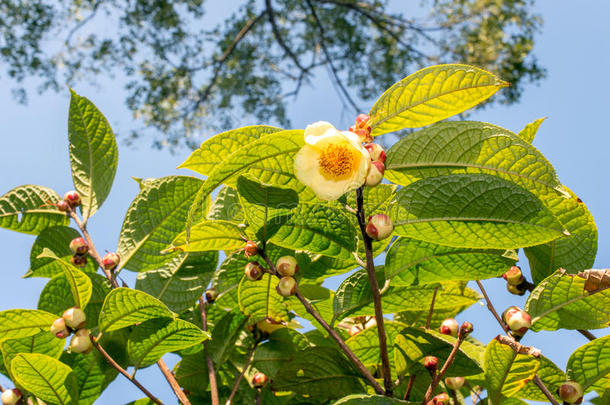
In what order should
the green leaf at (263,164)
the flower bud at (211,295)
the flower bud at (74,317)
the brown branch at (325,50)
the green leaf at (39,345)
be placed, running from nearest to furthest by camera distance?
the green leaf at (263,164)
the flower bud at (74,317)
the green leaf at (39,345)
the flower bud at (211,295)
the brown branch at (325,50)

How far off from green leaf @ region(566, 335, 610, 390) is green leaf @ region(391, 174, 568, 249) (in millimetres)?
257

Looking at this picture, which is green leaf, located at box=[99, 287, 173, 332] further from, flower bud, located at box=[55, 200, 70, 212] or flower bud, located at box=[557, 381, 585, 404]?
flower bud, located at box=[557, 381, 585, 404]

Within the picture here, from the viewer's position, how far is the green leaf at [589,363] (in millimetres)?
766

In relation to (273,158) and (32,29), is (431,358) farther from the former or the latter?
(32,29)

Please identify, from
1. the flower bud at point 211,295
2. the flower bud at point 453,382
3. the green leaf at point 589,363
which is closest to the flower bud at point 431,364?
the flower bud at point 453,382

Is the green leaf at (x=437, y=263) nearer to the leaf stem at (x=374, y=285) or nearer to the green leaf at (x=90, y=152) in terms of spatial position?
the leaf stem at (x=374, y=285)

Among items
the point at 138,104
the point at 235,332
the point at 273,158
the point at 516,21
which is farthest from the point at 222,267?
the point at 516,21

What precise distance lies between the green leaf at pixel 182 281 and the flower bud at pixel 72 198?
0.63ft

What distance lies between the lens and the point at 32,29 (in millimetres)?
7199

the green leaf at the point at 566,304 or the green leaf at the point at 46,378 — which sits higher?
the green leaf at the point at 566,304

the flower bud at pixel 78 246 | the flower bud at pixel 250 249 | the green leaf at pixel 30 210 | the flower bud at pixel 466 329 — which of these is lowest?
the flower bud at pixel 466 329

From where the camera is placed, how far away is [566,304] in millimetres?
751

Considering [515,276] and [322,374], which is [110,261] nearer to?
[322,374]

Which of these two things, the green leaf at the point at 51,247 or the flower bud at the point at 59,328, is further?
the green leaf at the point at 51,247
